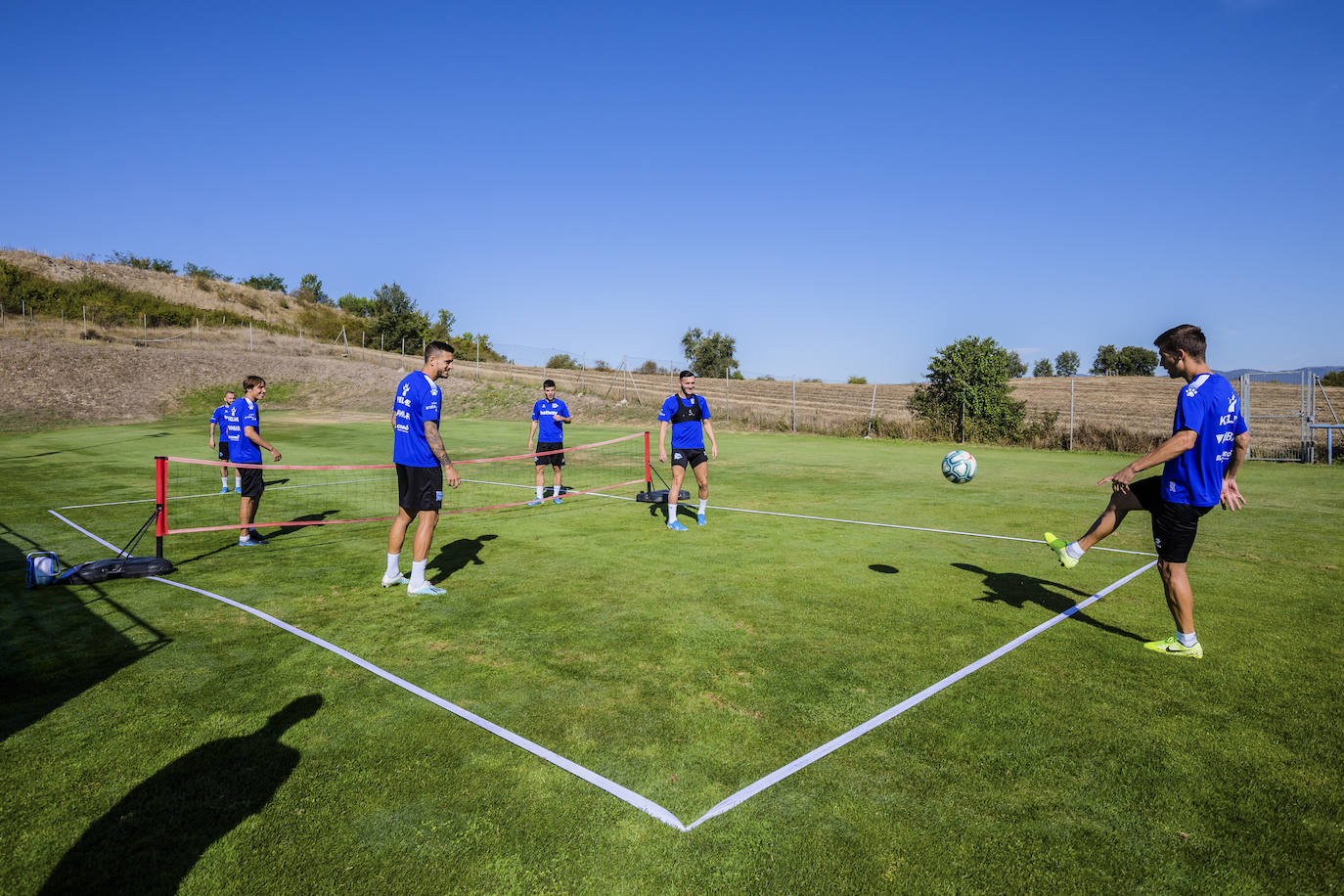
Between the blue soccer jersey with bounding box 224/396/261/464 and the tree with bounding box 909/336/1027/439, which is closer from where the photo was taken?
the blue soccer jersey with bounding box 224/396/261/464

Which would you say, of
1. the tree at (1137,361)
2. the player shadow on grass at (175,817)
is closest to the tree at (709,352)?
the tree at (1137,361)

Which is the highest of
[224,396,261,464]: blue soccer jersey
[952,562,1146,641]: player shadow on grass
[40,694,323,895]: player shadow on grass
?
[224,396,261,464]: blue soccer jersey

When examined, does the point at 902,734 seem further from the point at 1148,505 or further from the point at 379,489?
the point at 379,489

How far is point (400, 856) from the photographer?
3057 mm

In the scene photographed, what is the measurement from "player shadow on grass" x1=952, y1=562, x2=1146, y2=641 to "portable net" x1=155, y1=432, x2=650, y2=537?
602 cm

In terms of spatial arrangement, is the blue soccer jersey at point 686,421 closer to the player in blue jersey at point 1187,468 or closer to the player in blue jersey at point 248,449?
the player in blue jersey at point 248,449

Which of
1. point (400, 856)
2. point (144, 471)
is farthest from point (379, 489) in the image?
point (400, 856)

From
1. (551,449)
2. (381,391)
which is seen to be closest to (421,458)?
(551,449)

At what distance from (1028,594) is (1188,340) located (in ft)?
9.76

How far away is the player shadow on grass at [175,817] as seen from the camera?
9.62 feet

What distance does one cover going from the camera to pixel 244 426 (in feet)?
31.2

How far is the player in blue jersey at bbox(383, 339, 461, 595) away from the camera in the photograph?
6.75 meters

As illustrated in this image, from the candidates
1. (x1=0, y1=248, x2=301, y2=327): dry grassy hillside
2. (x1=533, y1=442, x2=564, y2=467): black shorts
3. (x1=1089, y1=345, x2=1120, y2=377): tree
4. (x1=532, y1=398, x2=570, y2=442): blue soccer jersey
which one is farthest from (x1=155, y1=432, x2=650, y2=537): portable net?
(x1=1089, y1=345, x2=1120, y2=377): tree

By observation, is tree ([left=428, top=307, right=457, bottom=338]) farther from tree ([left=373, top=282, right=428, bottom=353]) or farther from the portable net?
the portable net
